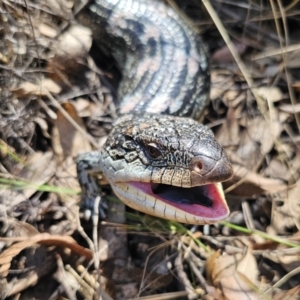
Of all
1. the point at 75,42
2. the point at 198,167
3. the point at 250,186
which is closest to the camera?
the point at 198,167

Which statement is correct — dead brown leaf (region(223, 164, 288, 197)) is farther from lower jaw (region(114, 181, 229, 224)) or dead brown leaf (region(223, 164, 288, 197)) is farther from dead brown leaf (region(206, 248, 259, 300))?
lower jaw (region(114, 181, 229, 224))

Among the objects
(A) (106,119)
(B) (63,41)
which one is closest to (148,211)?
(A) (106,119)

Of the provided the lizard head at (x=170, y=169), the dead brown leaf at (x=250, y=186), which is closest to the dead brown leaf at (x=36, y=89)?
the lizard head at (x=170, y=169)

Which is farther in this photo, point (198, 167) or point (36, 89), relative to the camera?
point (36, 89)


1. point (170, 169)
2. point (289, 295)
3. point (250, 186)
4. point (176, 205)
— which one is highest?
point (170, 169)

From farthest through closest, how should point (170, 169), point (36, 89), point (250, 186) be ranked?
point (36, 89)
point (250, 186)
point (170, 169)

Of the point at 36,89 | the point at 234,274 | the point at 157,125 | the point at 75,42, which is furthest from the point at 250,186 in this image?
the point at 75,42

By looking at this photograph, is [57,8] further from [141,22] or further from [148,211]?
[148,211]

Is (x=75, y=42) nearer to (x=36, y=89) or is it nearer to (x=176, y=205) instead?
(x=36, y=89)
